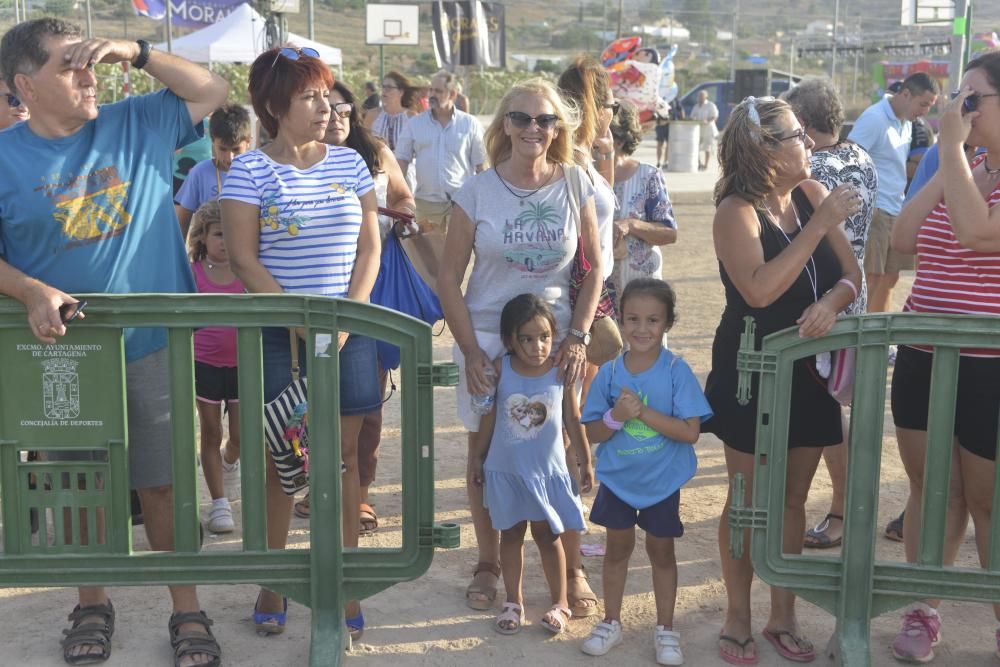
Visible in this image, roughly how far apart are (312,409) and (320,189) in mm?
790

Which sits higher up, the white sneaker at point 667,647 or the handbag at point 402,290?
the handbag at point 402,290

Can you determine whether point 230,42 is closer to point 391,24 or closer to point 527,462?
point 391,24

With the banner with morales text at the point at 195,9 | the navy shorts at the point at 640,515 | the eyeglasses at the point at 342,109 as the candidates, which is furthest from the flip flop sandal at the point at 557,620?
the banner with morales text at the point at 195,9

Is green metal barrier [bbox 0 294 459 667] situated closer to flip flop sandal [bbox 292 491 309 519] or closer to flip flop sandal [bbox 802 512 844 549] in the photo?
flip flop sandal [bbox 292 491 309 519]

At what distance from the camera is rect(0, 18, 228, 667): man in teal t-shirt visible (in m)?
3.60

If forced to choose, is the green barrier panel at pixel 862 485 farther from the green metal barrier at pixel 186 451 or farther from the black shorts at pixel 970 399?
the green metal barrier at pixel 186 451

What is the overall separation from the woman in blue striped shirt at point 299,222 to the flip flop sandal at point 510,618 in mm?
520

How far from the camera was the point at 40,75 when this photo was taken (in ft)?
11.8

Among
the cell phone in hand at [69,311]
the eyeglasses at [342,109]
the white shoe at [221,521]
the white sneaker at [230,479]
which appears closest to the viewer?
the cell phone in hand at [69,311]

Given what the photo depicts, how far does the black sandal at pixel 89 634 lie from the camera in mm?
3875

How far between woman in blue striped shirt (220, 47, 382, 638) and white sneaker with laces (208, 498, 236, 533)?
3.65 feet

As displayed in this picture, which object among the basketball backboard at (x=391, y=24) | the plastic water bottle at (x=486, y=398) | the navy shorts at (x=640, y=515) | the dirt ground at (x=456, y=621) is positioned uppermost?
the basketball backboard at (x=391, y=24)

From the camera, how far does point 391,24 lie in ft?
92.2

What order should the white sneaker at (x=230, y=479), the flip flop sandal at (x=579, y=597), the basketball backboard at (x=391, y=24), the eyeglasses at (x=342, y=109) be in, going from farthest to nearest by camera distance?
the basketball backboard at (x=391, y=24) → the white sneaker at (x=230, y=479) → the eyeglasses at (x=342, y=109) → the flip flop sandal at (x=579, y=597)
